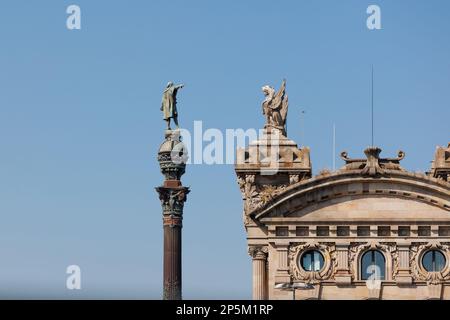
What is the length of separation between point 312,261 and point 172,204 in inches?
423

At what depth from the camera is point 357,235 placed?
75375 mm

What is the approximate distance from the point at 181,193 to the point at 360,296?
13.8 meters

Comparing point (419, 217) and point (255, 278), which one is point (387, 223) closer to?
point (419, 217)

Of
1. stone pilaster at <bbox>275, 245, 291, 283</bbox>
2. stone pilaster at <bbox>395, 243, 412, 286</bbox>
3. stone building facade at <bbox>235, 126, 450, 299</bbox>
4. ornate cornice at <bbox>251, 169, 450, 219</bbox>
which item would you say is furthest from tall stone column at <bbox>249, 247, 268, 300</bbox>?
stone pilaster at <bbox>395, 243, 412, 286</bbox>

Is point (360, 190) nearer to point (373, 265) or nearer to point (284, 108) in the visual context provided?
A: point (373, 265)

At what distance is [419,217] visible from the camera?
248 ft

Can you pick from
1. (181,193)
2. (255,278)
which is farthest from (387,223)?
(181,193)

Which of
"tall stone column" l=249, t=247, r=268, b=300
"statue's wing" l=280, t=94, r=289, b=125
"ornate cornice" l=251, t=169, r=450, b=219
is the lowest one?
"tall stone column" l=249, t=247, r=268, b=300

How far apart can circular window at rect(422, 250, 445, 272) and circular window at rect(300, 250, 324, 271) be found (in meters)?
5.53

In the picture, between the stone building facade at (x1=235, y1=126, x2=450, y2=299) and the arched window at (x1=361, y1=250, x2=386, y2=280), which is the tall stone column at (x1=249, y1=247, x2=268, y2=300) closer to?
the stone building facade at (x1=235, y1=126, x2=450, y2=299)

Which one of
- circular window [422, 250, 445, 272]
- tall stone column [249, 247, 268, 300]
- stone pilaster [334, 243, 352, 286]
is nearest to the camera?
stone pilaster [334, 243, 352, 286]

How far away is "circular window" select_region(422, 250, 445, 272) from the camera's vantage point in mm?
75062
